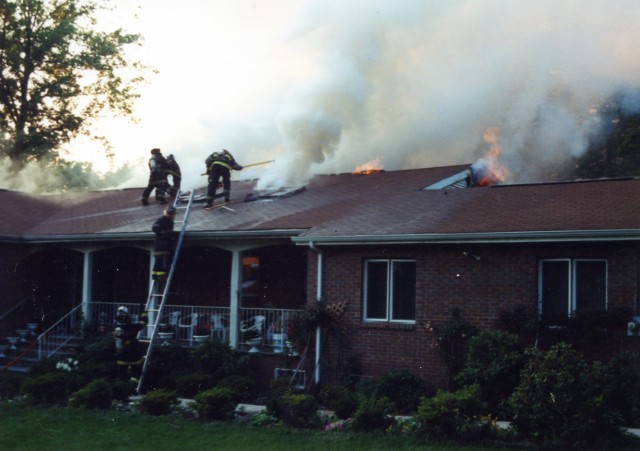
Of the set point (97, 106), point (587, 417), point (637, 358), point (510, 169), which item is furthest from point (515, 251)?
point (97, 106)

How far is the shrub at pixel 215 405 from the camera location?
1322cm

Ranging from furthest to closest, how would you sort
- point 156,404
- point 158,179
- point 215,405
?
1. point 158,179
2. point 156,404
3. point 215,405

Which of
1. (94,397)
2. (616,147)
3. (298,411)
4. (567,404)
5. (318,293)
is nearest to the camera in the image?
(567,404)

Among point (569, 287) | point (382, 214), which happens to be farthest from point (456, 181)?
point (569, 287)

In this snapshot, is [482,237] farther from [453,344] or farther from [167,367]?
[167,367]

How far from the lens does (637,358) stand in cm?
1264

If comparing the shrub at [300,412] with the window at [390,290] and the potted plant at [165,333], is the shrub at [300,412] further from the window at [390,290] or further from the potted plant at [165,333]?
the potted plant at [165,333]

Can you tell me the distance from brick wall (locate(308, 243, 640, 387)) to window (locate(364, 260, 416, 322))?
0.71 feet

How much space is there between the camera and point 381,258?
15.8 meters

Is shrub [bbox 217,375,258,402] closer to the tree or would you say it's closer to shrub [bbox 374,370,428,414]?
shrub [bbox 374,370,428,414]

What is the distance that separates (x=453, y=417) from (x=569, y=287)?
155 inches

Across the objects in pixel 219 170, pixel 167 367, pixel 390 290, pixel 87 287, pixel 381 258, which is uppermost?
pixel 219 170

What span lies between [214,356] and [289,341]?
1.55 metres

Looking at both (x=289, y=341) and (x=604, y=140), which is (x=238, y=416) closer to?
(x=289, y=341)
